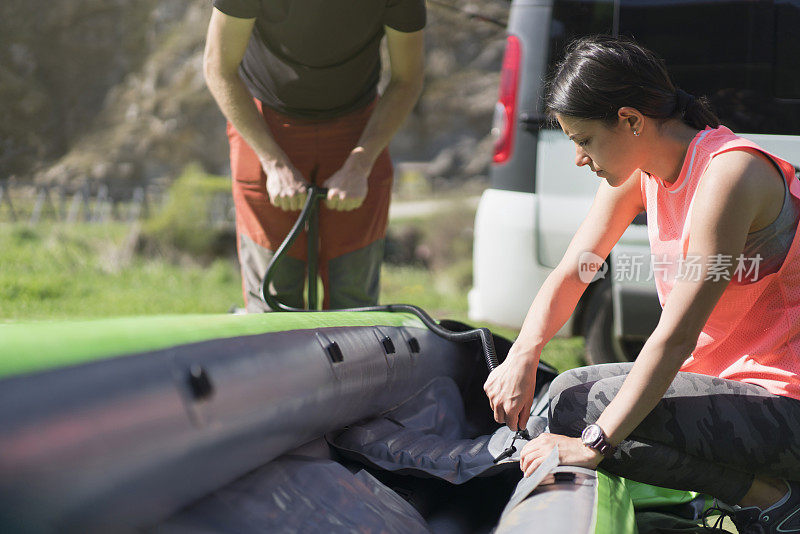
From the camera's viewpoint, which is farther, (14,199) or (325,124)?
(14,199)

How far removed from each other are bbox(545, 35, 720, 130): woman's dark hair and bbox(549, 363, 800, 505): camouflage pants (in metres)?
0.63

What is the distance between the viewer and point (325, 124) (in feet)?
8.90

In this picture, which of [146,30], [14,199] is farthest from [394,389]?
[146,30]

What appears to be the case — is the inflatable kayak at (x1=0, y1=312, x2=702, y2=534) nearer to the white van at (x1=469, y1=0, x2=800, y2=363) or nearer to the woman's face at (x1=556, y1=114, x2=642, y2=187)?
the woman's face at (x1=556, y1=114, x2=642, y2=187)

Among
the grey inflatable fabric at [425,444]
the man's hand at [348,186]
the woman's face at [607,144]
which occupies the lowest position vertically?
the grey inflatable fabric at [425,444]

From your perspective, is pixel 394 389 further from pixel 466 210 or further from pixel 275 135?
pixel 466 210

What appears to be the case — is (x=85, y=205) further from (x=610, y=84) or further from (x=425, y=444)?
(x=610, y=84)

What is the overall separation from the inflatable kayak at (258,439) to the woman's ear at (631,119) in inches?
29.0

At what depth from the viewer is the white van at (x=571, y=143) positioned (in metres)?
2.83

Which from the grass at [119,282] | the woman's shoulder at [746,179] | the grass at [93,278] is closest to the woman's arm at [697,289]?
the woman's shoulder at [746,179]

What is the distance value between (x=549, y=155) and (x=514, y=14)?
26.9 inches

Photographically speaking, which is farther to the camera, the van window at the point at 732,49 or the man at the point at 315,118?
the van window at the point at 732,49

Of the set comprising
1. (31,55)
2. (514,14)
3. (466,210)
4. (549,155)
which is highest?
(31,55)

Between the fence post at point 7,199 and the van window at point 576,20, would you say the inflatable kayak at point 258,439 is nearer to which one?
the van window at point 576,20
